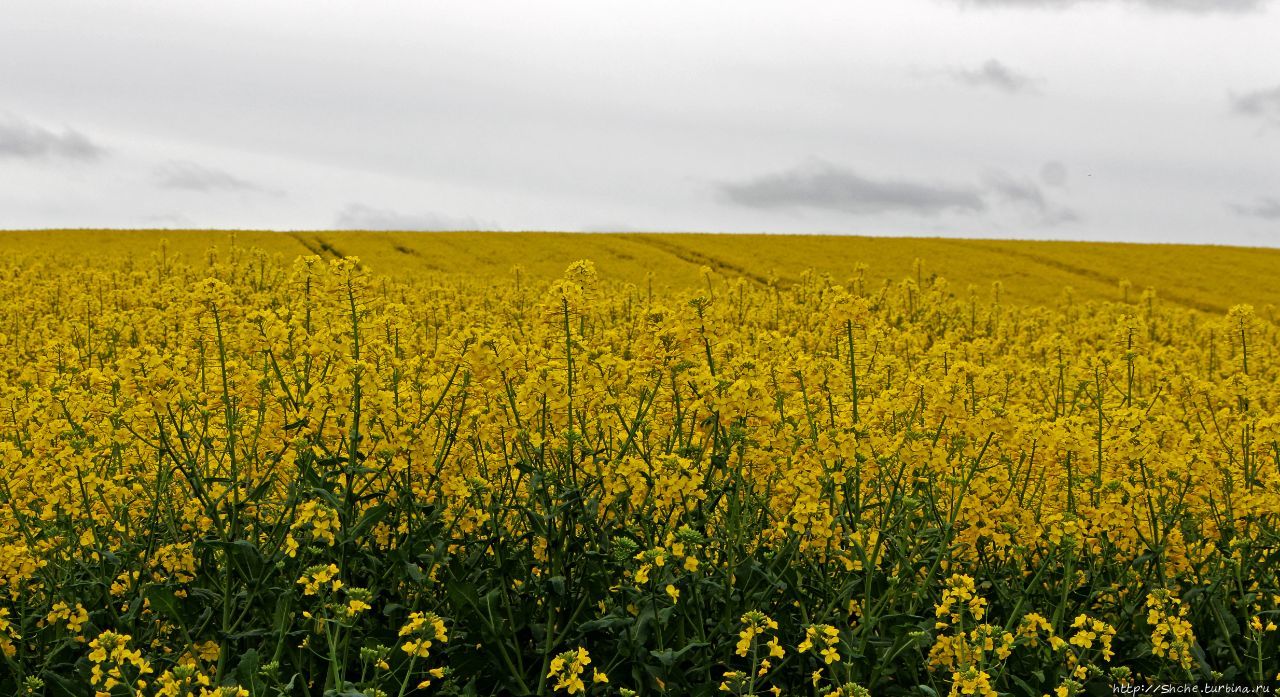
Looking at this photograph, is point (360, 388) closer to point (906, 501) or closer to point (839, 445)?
point (839, 445)

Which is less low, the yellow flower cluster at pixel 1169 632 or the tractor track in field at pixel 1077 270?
the tractor track in field at pixel 1077 270

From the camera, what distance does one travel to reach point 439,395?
199 inches

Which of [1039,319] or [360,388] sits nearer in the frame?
[360,388]

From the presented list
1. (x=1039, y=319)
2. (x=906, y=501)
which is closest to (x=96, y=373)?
(x=906, y=501)

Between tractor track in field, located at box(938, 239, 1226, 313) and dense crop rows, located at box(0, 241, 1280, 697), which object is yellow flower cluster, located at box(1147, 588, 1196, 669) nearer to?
dense crop rows, located at box(0, 241, 1280, 697)

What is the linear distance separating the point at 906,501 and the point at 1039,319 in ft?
54.3

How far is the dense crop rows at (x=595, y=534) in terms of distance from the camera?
4578 mm

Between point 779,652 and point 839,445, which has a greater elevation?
point 839,445

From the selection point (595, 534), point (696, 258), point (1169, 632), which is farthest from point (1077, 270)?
point (595, 534)

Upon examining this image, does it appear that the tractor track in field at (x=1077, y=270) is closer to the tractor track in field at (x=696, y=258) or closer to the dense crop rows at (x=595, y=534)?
the tractor track in field at (x=696, y=258)

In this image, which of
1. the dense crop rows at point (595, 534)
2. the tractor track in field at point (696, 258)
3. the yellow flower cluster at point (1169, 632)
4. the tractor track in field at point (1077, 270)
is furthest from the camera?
the tractor track in field at point (696, 258)

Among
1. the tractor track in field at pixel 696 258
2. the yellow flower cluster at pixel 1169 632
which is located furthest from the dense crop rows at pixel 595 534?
the tractor track in field at pixel 696 258

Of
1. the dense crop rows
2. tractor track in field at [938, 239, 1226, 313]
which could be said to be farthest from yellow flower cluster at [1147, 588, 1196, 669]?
tractor track in field at [938, 239, 1226, 313]

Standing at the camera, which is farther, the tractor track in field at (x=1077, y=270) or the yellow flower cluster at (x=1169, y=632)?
the tractor track in field at (x=1077, y=270)
